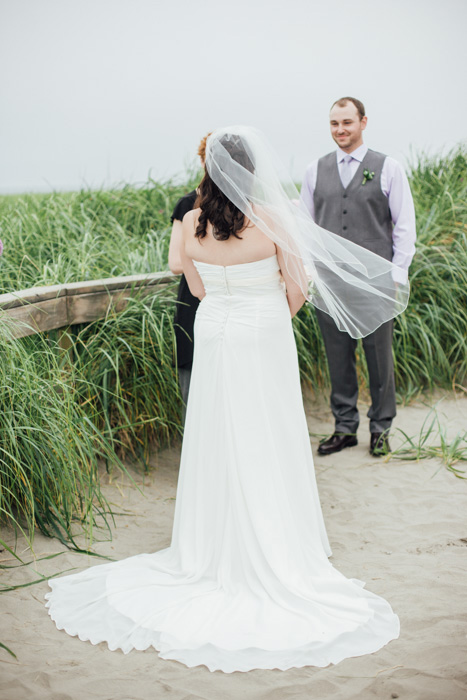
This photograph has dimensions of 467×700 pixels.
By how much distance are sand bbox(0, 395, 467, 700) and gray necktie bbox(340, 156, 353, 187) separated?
5.33 ft

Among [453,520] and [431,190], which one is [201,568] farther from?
[431,190]

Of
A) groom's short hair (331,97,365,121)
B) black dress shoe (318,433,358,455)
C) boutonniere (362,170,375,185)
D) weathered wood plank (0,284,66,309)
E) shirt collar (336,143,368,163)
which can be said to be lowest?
black dress shoe (318,433,358,455)

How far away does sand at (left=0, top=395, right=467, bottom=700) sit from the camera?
2094 mm

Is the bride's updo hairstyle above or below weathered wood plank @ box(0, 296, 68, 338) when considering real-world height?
above

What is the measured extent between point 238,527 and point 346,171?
227cm

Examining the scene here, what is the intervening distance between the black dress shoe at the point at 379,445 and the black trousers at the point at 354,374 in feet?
0.12

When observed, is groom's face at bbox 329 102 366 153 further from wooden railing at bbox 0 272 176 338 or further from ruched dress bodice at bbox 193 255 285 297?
ruched dress bodice at bbox 193 255 285 297

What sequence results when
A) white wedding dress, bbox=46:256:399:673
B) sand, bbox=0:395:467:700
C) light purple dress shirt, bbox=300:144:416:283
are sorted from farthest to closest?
1. light purple dress shirt, bbox=300:144:416:283
2. white wedding dress, bbox=46:256:399:673
3. sand, bbox=0:395:467:700

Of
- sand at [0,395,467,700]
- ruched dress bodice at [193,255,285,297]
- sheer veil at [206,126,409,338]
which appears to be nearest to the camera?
sand at [0,395,467,700]

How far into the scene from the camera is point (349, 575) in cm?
284

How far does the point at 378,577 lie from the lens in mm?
2799

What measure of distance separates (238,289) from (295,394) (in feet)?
1.59

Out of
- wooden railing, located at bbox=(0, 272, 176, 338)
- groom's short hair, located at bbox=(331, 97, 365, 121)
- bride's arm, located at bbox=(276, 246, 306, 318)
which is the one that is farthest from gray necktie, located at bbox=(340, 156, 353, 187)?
bride's arm, located at bbox=(276, 246, 306, 318)

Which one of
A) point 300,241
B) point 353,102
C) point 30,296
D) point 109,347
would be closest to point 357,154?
point 353,102
